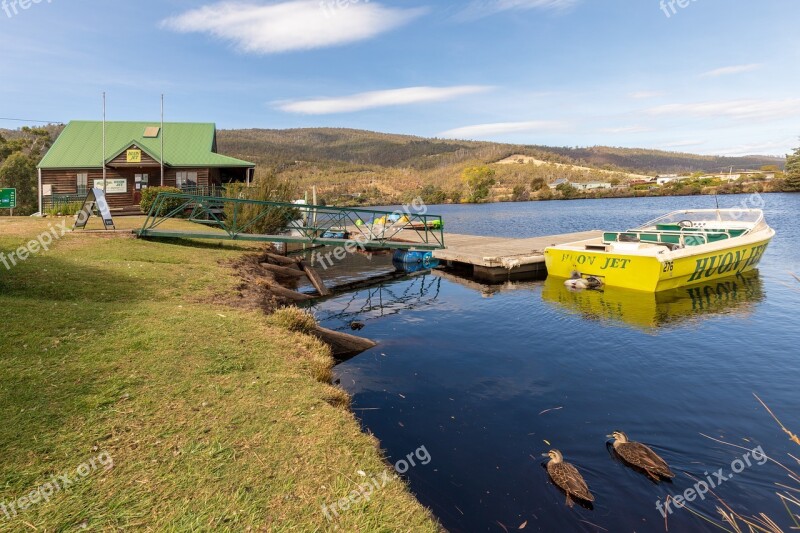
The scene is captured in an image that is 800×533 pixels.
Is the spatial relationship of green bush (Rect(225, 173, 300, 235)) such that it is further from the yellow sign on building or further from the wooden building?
the yellow sign on building

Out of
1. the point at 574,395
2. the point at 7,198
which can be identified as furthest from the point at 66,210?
the point at 574,395

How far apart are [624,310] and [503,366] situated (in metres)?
7.22

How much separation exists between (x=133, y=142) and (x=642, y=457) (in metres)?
37.3

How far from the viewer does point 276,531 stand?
3607mm

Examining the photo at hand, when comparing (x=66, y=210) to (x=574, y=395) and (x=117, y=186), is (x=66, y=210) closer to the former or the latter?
(x=117, y=186)

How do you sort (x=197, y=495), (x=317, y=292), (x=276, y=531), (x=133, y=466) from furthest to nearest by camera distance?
(x=317, y=292) < (x=133, y=466) < (x=197, y=495) < (x=276, y=531)

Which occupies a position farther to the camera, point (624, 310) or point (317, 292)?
point (317, 292)

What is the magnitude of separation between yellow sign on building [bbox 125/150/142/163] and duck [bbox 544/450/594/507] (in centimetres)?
3586

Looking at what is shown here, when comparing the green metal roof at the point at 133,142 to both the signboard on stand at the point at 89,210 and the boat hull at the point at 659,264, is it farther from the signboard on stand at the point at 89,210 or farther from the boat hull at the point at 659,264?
the boat hull at the point at 659,264

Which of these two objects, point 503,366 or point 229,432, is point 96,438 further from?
point 503,366

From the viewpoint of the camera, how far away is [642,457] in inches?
240

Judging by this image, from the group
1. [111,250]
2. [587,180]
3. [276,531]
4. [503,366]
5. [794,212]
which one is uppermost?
[587,180]

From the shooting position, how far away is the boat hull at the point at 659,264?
52.8 ft

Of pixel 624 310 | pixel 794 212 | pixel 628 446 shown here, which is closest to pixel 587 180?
pixel 794 212
